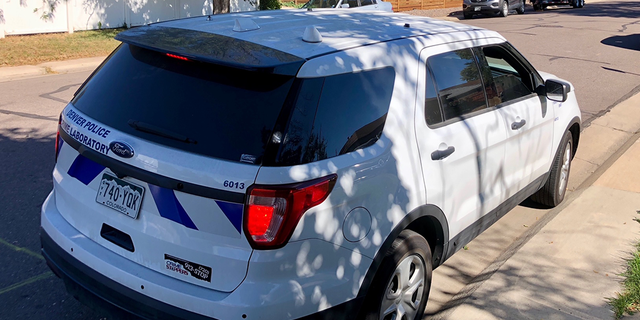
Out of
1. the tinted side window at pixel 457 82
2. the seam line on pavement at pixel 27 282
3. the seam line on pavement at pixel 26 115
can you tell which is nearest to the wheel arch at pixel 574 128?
the tinted side window at pixel 457 82

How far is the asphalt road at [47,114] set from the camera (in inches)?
155

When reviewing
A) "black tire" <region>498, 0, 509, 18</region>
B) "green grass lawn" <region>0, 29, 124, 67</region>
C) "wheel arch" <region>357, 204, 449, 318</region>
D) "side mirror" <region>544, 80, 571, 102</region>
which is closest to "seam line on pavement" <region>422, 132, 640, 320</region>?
"wheel arch" <region>357, 204, 449, 318</region>

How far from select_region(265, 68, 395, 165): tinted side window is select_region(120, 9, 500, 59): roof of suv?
0.20 meters

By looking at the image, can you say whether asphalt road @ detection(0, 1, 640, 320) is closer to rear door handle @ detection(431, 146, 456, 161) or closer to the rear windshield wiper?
the rear windshield wiper

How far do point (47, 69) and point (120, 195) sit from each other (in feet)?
36.0

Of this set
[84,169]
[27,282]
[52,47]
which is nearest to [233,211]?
[84,169]

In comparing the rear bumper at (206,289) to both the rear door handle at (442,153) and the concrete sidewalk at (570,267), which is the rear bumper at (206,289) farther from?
the concrete sidewalk at (570,267)

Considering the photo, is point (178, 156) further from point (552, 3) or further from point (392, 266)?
point (552, 3)

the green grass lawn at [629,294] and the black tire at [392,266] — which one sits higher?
the black tire at [392,266]

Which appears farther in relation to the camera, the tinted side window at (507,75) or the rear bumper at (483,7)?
the rear bumper at (483,7)

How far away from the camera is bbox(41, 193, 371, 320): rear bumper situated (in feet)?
8.51

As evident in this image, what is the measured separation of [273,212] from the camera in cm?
258

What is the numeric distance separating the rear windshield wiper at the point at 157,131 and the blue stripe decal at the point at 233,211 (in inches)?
13.7

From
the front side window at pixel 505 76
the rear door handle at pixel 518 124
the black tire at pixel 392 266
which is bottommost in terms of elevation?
the black tire at pixel 392 266
